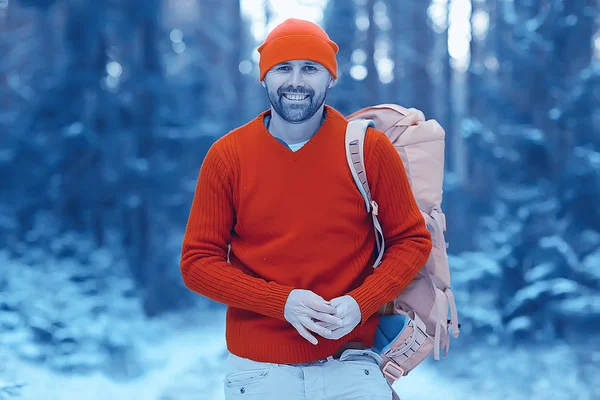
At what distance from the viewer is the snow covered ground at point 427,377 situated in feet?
14.6

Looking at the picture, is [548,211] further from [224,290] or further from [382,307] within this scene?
[224,290]

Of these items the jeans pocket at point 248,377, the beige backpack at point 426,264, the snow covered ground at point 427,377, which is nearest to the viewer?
the jeans pocket at point 248,377

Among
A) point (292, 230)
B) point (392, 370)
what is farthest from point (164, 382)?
point (292, 230)

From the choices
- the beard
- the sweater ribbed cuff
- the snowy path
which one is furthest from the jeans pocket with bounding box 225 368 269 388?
the snowy path

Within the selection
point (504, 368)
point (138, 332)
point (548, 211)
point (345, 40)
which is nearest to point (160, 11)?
point (345, 40)

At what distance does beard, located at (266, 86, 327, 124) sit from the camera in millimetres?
1957

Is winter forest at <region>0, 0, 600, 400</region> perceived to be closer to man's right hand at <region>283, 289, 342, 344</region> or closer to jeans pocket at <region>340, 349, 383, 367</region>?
jeans pocket at <region>340, 349, 383, 367</region>

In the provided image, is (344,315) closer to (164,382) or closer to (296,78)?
(296,78)

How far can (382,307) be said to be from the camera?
2.17m

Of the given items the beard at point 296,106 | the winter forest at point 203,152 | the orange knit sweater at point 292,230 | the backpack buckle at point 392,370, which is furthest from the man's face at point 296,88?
the winter forest at point 203,152

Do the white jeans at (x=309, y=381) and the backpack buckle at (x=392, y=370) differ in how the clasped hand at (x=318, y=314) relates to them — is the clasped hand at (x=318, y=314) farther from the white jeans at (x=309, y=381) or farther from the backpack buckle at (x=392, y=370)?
the backpack buckle at (x=392, y=370)

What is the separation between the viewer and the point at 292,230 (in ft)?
6.44

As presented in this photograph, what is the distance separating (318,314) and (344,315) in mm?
81

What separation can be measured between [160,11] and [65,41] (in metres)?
0.87
